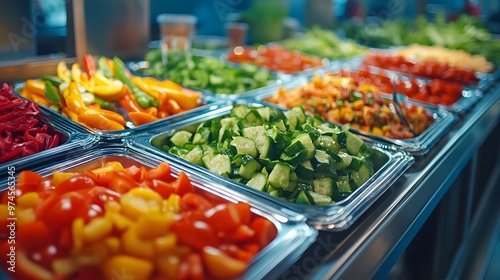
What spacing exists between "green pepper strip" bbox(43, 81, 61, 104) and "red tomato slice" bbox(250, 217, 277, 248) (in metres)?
1.24

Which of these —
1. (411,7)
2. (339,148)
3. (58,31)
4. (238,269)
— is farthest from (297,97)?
(411,7)

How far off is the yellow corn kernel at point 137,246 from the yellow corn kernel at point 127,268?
0.04 feet

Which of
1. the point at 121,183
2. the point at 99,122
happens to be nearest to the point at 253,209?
the point at 121,183

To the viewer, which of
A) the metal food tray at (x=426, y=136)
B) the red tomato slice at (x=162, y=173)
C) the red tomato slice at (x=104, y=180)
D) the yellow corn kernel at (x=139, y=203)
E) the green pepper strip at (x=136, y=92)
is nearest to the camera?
the yellow corn kernel at (x=139, y=203)

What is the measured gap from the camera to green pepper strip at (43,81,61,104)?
2018 mm

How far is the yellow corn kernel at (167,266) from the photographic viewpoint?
0.96m

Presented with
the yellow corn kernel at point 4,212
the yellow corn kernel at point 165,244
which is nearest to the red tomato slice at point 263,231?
the yellow corn kernel at point 165,244

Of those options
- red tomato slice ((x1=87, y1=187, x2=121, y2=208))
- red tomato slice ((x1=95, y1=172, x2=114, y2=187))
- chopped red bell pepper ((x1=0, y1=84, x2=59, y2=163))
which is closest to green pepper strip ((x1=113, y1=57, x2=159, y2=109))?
chopped red bell pepper ((x1=0, y1=84, x2=59, y2=163))

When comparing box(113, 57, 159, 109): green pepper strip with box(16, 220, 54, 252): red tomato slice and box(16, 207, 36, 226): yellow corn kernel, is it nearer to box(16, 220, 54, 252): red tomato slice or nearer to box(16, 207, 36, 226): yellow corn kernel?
box(16, 207, 36, 226): yellow corn kernel

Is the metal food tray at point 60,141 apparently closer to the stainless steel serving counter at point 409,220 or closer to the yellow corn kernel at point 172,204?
the yellow corn kernel at point 172,204

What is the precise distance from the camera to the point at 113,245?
95 cm

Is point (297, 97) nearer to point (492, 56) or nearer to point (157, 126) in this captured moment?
point (157, 126)

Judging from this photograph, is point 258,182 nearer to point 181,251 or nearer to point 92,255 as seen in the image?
point 181,251

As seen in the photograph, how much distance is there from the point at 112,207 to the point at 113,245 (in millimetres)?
110
